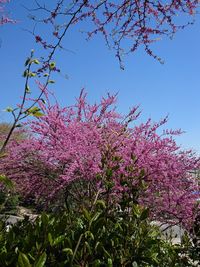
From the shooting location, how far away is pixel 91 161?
565cm

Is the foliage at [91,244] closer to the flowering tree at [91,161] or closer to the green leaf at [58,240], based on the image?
the green leaf at [58,240]

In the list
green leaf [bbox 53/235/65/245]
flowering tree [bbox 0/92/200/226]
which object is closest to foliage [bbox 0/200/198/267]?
green leaf [bbox 53/235/65/245]

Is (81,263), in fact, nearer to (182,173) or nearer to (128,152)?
(128,152)

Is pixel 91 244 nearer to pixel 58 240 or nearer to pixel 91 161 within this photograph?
pixel 58 240

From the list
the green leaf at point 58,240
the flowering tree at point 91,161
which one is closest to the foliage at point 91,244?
the green leaf at point 58,240

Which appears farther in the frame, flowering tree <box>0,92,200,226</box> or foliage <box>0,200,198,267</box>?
flowering tree <box>0,92,200,226</box>

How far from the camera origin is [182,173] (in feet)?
19.9

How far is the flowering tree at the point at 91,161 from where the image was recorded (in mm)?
5641

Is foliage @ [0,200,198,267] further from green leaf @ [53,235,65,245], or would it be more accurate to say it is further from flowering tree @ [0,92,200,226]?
flowering tree @ [0,92,200,226]

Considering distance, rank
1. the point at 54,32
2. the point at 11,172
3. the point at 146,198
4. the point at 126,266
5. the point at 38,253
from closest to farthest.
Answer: the point at 38,253, the point at 126,266, the point at 54,32, the point at 146,198, the point at 11,172

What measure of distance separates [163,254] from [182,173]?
3389mm

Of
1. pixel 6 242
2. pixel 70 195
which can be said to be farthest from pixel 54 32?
pixel 70 195

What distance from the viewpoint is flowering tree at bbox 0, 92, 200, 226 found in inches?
222

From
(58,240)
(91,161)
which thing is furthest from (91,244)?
(91,161)
